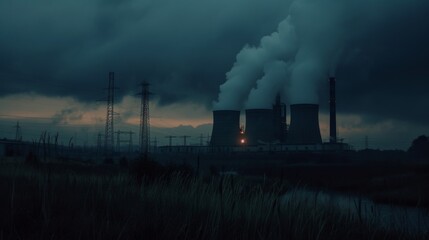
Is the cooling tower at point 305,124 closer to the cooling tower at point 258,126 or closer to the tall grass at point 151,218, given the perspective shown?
the cooling tower at point 258,126

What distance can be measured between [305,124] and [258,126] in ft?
26.3

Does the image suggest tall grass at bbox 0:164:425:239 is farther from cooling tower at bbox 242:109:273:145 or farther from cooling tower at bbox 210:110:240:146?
cooling tower at bbox 242:109:273:145

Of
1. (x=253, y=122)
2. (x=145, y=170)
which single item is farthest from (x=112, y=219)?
(x=253, y=122)

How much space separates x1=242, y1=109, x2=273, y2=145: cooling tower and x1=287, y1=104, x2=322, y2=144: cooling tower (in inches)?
144

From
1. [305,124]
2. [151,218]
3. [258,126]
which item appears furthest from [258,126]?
[151,218]

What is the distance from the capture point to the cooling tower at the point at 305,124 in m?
50.6

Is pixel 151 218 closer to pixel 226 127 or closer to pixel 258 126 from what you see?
pixel 226 127

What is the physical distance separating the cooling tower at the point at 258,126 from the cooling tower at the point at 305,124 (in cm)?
367

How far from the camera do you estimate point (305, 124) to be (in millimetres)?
52625

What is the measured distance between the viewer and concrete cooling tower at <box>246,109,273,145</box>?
5700 cm

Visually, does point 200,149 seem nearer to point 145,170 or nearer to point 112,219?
point 145,170

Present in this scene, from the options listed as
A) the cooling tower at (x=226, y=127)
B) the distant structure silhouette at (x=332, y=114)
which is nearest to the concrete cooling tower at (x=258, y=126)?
the cooling tower at (x=226, y=127)

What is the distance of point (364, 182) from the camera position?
2870cm

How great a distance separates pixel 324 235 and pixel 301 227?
38 cm
